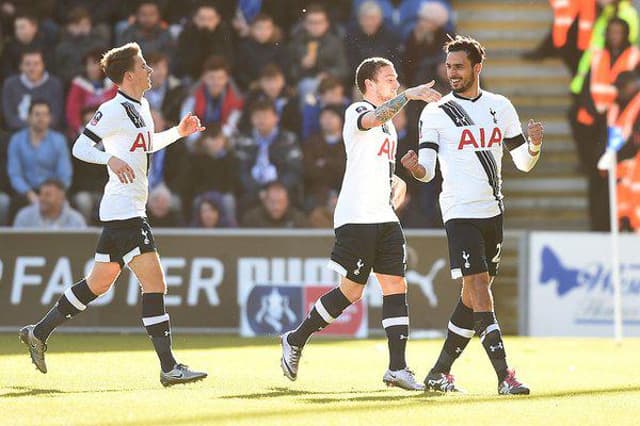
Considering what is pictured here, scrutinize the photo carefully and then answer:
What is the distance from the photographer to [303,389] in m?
9.73

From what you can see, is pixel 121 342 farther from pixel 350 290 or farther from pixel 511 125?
pixel 511 125

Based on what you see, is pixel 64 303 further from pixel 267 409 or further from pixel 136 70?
pixel 267 409

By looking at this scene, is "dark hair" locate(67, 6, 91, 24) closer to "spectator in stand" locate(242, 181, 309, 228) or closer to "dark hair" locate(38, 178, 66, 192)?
"dark hair" locate(38, 178, 66, 192)

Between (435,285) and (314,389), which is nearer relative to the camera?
(314,389)

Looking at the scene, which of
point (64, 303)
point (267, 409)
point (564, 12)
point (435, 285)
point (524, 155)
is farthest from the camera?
point (564, 12)

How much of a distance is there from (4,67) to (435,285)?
633 cm

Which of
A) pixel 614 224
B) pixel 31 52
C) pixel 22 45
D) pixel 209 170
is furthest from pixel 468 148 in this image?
pixel 22 45

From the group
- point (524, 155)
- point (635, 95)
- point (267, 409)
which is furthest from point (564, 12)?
point (267, 409)

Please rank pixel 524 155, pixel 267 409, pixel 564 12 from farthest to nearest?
1. pixel 564 12
2. pixel 524 155
3. pixel 267 409

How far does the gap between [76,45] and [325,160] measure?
12.0 feet

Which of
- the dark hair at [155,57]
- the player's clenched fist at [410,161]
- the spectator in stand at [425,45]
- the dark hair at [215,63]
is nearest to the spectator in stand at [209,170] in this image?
the dark hair at [215,63]

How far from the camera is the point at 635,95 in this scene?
1791 centimetres

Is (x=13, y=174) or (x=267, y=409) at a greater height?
(x=13, y=174)

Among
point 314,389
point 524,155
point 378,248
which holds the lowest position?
point 314,389
